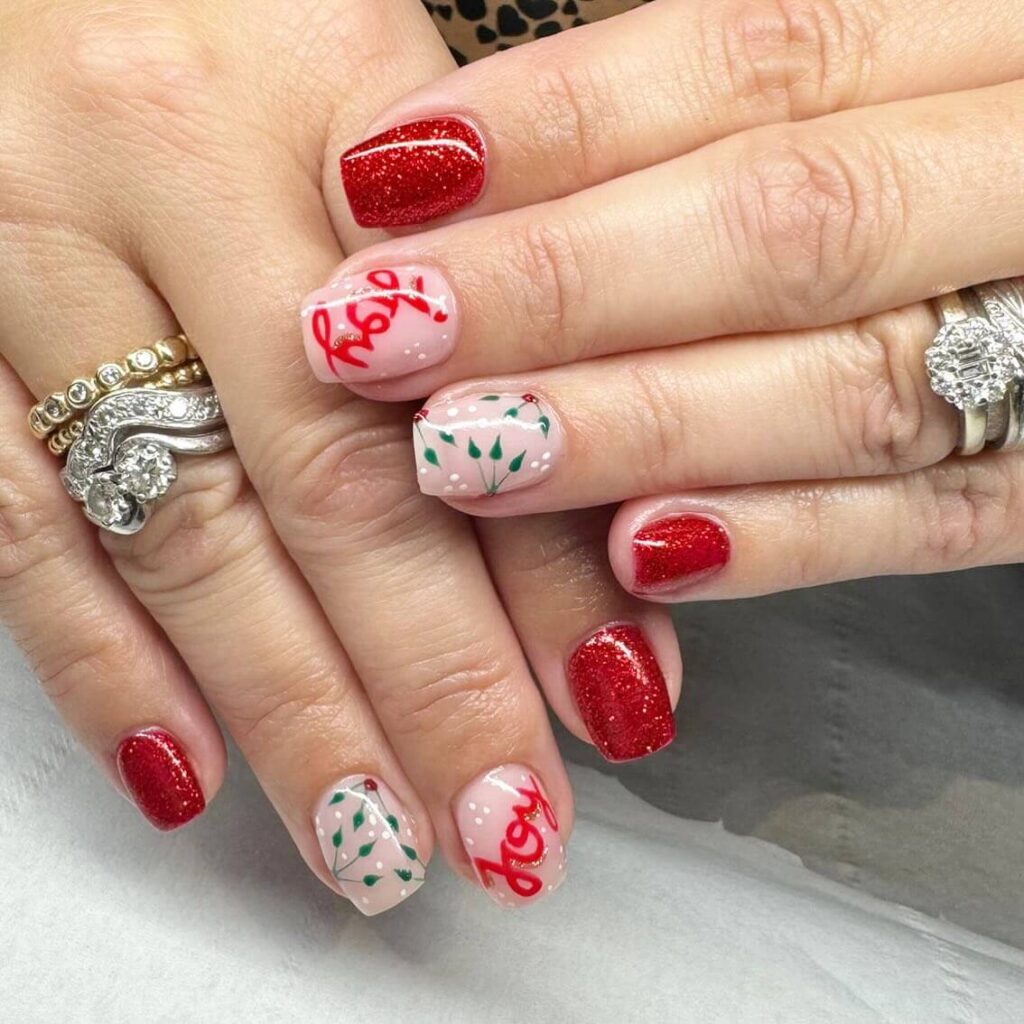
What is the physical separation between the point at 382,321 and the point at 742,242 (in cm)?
22

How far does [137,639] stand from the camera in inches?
32.5

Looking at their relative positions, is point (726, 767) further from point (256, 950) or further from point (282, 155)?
point (282, 155)

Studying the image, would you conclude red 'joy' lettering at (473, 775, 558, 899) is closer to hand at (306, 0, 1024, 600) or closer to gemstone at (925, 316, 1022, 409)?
hand at (306, 0, 1024, 600)

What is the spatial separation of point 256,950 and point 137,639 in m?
0.24

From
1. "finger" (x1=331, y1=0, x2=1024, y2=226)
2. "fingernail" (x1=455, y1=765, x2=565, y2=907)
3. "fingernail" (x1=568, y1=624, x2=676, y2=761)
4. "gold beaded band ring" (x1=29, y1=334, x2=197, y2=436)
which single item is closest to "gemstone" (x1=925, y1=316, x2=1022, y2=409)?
"finger" (x1=331, y1=0, x2=1024, y2=226)

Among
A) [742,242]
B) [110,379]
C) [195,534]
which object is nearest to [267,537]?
[195,534]

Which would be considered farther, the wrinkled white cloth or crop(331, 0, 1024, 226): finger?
the wrinkled white cloth

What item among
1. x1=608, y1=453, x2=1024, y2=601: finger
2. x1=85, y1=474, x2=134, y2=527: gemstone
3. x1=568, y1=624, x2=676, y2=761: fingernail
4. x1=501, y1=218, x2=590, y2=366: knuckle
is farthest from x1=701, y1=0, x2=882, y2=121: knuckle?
x1=85, y1=474, x2=134, y2=527: gemstone

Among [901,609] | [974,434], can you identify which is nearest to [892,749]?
[901,609]

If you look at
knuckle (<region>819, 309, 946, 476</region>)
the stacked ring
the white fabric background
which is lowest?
the white fabric background

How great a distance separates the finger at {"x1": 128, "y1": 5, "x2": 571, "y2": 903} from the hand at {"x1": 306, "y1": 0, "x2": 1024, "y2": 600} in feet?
0.23

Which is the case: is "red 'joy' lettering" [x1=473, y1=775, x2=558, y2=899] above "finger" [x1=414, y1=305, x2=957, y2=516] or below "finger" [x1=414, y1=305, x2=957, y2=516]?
below

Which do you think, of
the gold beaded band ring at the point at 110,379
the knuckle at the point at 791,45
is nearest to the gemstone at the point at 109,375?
the gold beaded band ring at the point at 110,379

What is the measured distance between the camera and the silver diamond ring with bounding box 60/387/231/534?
74cm
